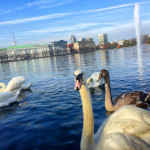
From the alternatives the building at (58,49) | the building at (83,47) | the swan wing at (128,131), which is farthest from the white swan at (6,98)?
the building at (83,47)

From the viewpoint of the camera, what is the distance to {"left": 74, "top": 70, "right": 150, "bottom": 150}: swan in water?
2.90 meters

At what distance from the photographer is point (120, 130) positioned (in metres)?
3.12

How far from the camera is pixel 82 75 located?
A: 3357 mm

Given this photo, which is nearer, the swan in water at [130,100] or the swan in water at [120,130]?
the swan in water at [120,130]

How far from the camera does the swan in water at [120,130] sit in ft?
9.51

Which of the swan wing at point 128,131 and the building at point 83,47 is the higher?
the building at point 83,47

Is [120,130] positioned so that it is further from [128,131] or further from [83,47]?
[83,47]

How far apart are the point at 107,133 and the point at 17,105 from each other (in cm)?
622

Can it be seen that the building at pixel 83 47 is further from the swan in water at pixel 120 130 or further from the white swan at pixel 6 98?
the swan in water at pixel 120 130

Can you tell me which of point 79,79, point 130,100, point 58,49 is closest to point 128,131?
point 79,79

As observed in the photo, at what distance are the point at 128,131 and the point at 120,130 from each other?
135mm

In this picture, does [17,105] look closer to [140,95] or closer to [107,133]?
[140,95]

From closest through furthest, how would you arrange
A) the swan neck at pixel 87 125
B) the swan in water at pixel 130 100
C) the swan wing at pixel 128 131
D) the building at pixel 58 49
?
the swan wing at pixel 128 131 → the swan neck at pixel 87 125 → the swan in water at pixel 130 100 → the building at pixel 58 49

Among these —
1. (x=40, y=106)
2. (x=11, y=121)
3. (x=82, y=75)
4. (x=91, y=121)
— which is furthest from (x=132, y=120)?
(x=40, y=106)
